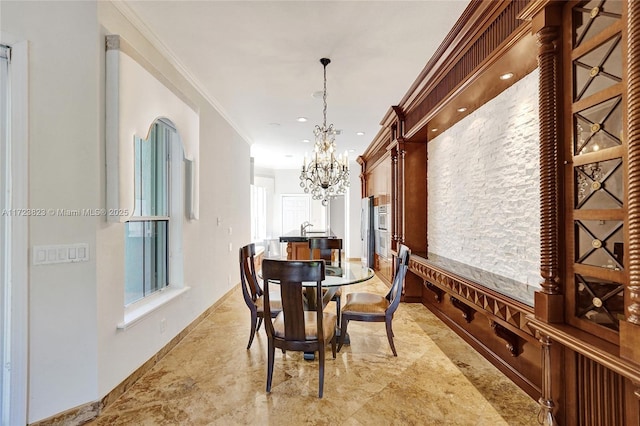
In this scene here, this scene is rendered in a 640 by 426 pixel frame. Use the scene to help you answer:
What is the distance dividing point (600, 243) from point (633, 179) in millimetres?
343

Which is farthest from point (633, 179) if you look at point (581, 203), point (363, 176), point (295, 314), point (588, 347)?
point (363, 176)

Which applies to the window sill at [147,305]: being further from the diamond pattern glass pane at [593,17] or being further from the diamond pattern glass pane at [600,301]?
the diamond pattern glass pane at [593,17]

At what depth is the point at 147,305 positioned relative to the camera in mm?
2631

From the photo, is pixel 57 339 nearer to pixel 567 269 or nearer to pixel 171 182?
pixel 171 182

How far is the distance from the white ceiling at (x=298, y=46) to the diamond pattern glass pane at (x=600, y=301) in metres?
1.96

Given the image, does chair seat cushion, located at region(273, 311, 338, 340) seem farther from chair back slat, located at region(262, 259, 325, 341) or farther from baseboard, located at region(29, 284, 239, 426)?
baseboard, located at region(29, 284, 239, 426)

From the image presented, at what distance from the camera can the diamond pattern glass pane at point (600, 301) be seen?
1.29 m

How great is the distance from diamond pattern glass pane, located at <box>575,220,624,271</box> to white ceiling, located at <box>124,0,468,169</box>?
1725 mm

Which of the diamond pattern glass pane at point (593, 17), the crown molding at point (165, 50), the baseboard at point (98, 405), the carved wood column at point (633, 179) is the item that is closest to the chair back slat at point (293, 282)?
the baseboard at point (98, 405)

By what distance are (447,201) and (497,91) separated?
4.75 ft

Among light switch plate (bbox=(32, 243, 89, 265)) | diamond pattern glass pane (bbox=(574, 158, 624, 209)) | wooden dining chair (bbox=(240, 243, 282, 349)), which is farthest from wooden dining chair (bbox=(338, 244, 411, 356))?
light switch plate (bbox=(32, 243, 89, 265))

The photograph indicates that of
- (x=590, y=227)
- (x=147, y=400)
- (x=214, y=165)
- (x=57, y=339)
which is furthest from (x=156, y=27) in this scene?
(x=590, y=227)

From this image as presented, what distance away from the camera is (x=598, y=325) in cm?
138

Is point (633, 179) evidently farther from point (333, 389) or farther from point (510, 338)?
point (333, 389)
